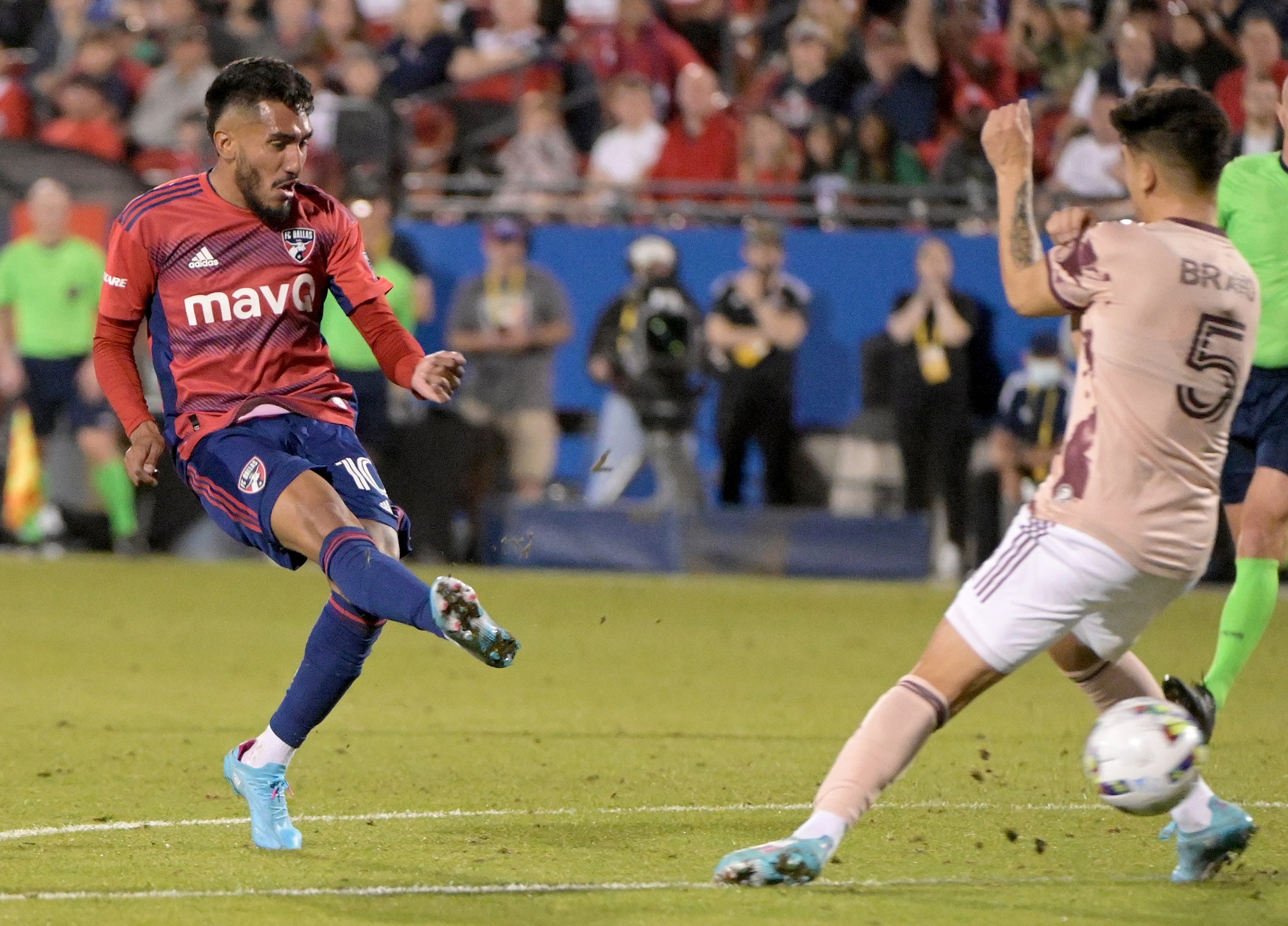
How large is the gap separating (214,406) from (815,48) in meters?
11.5

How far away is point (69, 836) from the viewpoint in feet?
19.3

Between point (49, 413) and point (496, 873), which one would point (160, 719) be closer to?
point (496, 873)

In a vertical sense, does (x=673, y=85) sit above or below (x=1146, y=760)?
above

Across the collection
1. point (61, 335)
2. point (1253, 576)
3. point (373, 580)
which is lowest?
point (61, 335)

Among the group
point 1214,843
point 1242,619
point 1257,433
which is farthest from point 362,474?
point 1257,433

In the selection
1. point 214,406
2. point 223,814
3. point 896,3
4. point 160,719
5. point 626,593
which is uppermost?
point 896,3

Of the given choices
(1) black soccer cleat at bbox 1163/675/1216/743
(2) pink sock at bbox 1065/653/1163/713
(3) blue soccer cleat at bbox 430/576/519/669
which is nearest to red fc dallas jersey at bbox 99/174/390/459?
(3) blue soccer cleat at bbox 430/576/519/669

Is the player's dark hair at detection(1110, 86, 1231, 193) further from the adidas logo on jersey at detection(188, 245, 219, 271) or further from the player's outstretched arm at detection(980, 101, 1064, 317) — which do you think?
the adidas logo on jersey at detection(188, 245, 219, 271)

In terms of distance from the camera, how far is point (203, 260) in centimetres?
591

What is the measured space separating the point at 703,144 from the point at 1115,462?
1188cm

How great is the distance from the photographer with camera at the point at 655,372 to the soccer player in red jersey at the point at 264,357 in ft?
30.3

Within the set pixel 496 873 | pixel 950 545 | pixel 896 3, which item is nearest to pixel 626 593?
pixel 950 545

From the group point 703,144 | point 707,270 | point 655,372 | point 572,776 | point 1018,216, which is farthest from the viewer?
point 703,144

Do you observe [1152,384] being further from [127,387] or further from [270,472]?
[127,387]
